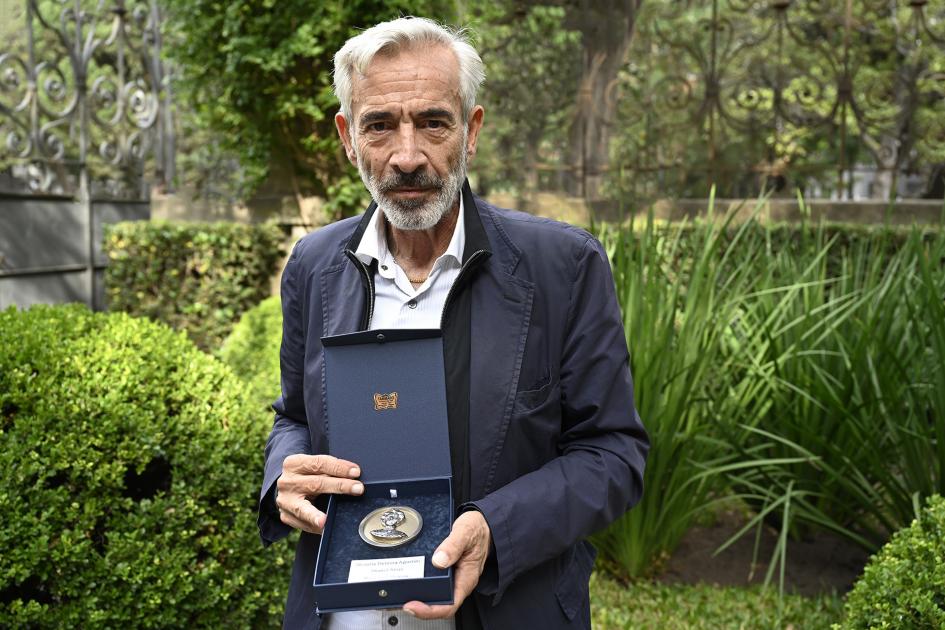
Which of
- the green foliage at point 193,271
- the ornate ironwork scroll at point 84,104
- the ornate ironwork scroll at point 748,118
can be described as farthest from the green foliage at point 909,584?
the ornate ironwork scroll at point 84,104

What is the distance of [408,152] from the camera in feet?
5.91

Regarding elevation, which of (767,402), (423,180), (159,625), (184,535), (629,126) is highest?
(629,126)

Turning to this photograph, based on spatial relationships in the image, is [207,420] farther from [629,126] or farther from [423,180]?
[629,126]

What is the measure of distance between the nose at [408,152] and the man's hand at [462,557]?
2.31 feet

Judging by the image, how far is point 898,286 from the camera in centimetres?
378

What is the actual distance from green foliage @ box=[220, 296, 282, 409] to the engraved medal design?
3484 millimetres

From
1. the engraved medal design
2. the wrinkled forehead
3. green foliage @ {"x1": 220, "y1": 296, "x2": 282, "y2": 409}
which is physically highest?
the wrinkled forehead

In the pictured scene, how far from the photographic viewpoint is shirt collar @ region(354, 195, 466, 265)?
1.88 m

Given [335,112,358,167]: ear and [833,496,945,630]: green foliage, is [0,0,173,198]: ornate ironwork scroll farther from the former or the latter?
[833,496,945,630]: green foliage

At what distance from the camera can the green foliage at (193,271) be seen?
749 cm

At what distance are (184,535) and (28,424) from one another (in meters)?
0.61

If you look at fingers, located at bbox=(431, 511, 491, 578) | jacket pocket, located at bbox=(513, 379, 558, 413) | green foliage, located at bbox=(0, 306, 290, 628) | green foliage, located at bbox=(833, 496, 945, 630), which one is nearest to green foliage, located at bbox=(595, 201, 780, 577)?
green foliage, located at bbox=(833, 496, 945, 630)

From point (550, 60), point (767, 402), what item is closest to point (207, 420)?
point (767, 402)

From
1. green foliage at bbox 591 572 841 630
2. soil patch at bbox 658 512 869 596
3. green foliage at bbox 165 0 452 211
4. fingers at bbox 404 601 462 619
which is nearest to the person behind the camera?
fingers at bbox 404 601 462 619
